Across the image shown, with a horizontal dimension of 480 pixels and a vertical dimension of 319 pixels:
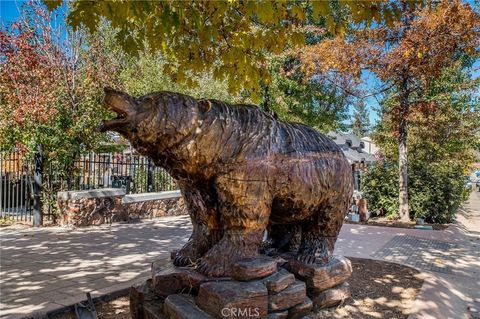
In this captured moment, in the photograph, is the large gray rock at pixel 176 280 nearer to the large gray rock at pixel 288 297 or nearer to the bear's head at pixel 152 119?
the large gray rock at pixel 288 297

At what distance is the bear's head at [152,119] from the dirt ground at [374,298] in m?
1.79

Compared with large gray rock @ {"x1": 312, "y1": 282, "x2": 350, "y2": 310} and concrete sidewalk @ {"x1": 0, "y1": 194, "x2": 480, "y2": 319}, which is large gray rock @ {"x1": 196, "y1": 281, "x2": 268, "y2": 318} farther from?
concrete sidewalk @ {"x1": 0, "y1": 194, "x2": 480, "y2": 319}

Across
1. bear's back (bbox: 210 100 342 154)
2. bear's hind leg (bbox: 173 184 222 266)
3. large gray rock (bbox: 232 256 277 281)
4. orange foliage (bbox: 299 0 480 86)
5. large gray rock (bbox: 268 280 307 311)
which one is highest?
orange foliage (bbox: 299 0 480 86)

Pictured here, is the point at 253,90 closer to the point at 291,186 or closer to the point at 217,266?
the point at 291,186

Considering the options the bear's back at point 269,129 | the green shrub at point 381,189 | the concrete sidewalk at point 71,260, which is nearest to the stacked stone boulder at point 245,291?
the bear's back at point 269,129

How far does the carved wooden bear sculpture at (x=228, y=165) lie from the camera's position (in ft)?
7.56

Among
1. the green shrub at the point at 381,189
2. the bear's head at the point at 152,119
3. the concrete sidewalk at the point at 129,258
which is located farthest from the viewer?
the green shrub at the point at 381,189

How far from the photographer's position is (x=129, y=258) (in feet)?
18.0

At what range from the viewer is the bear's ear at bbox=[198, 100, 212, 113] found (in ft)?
8.11

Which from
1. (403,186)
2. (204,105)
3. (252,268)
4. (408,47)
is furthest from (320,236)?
(403,186)

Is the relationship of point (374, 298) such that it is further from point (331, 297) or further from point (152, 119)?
point (152, 119)

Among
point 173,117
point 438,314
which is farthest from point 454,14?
point 173,117

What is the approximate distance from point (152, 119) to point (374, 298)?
2.81m

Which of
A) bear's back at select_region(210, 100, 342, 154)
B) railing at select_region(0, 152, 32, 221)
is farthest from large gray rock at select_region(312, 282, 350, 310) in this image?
railing at select_region(0, 152, 32, 221)
